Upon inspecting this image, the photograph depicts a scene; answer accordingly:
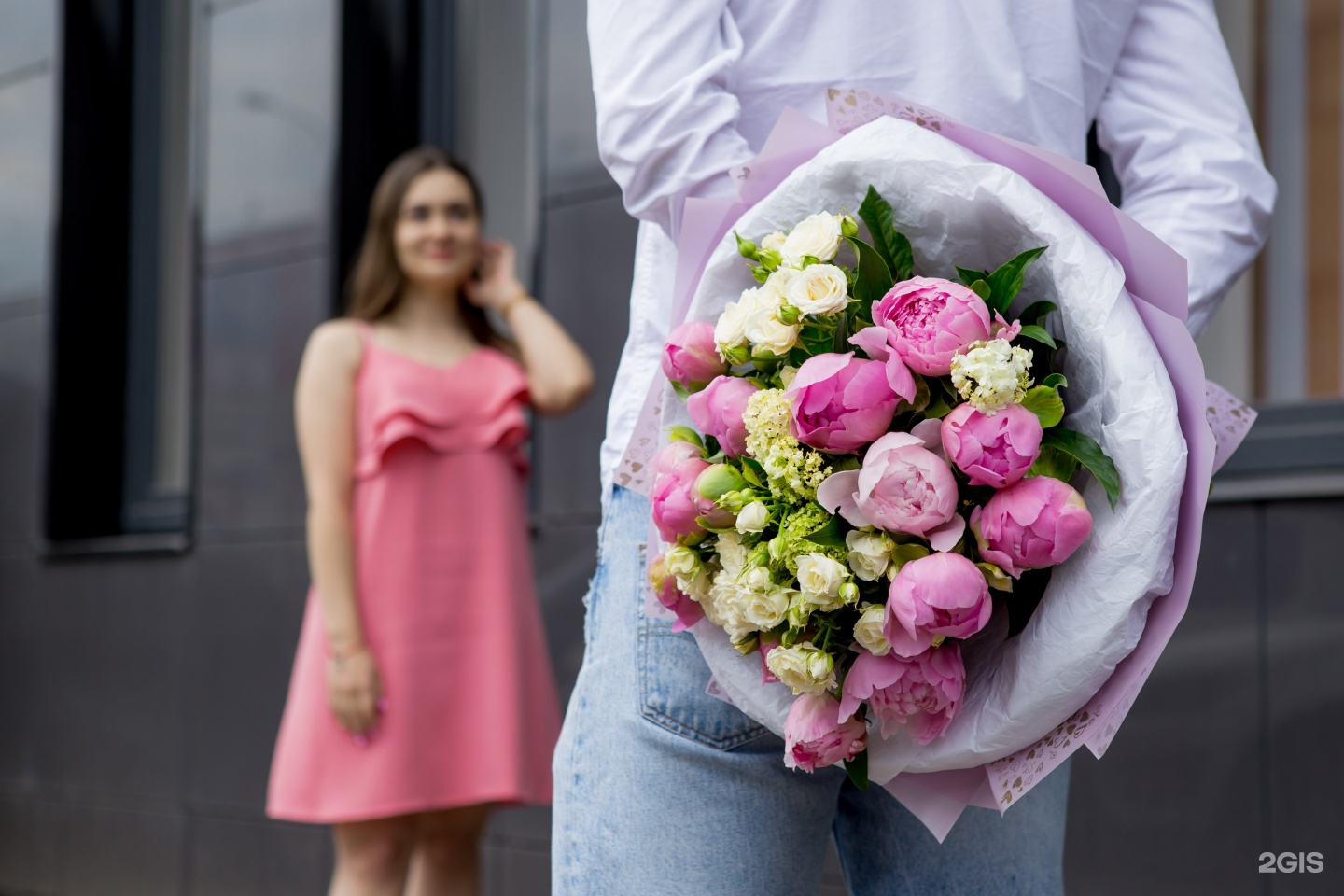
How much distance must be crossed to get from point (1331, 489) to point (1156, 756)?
0.68 meters

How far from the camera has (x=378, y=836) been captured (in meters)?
3.16

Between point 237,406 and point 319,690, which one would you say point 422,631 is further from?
point 237,406

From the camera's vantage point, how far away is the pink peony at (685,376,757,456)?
3.42 ft

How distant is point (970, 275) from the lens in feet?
3.43

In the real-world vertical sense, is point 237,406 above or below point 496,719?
above

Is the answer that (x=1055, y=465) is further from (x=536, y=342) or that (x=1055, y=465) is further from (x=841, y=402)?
(x=536, y=342)

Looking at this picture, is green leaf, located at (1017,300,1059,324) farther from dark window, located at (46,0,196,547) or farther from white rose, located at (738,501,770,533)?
dark window, located at (46,0,196,547)

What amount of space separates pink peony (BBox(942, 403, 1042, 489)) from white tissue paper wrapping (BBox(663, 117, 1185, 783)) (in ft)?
0.21

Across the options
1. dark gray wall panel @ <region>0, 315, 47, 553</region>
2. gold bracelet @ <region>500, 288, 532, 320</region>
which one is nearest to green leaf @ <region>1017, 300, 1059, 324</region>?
gold bracelet @ <region>500, 288, 532, 320</region>

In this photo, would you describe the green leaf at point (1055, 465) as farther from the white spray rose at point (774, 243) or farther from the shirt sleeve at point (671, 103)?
the shirt sleeve at point (671, 103)

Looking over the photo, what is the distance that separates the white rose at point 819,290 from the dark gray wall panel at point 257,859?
4223mm

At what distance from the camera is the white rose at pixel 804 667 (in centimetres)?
101

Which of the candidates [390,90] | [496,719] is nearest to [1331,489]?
[496,719]

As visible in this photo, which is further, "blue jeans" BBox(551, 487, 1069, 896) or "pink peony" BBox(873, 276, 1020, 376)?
"blue jeans" BBox(551, 487, 1069, 896)
